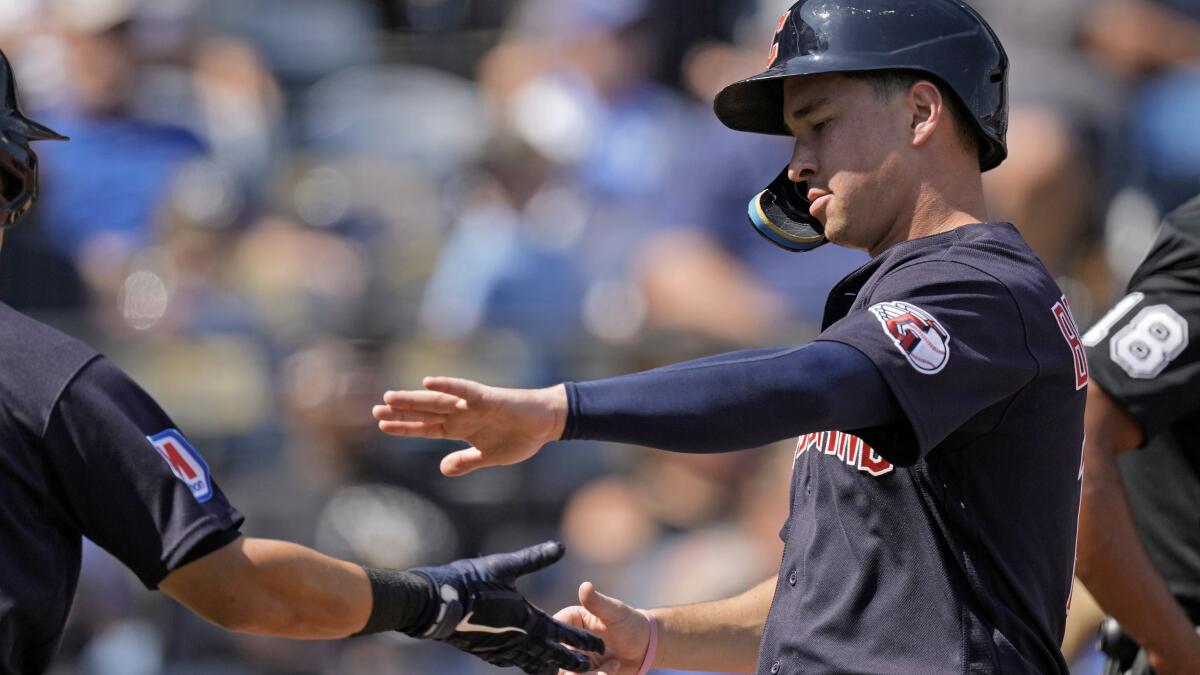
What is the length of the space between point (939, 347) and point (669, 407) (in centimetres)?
44

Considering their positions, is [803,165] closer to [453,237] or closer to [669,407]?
[669,407]

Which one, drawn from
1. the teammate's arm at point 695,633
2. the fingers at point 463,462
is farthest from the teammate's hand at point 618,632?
the fingers at point 463,462

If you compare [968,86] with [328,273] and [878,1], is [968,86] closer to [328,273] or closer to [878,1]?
[878,1]

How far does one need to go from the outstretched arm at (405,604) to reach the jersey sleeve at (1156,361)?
1237mm

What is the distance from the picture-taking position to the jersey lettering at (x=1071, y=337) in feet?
8.86

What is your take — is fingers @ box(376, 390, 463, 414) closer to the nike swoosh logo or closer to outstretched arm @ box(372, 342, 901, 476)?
outstretched arm @ box(372, 342, 901, 476)

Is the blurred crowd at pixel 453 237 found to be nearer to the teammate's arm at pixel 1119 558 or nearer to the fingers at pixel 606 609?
Answer: the teammate's arm at pixel 1119 558

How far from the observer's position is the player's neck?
9.37 feet

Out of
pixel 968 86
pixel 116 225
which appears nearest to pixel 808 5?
pixel 968 86

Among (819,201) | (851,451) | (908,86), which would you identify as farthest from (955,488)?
(908,86)

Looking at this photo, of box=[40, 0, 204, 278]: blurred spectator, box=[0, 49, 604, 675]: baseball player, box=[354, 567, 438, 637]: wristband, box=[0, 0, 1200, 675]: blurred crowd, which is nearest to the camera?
box=[0, 49, 604, 675]: baseball player

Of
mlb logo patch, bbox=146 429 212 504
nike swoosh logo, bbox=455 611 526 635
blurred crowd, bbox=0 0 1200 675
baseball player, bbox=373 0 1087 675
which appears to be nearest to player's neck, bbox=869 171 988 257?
baseball player, bbox=373 0 1087 675

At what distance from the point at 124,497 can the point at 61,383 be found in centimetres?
21

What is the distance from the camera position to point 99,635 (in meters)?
6.77
